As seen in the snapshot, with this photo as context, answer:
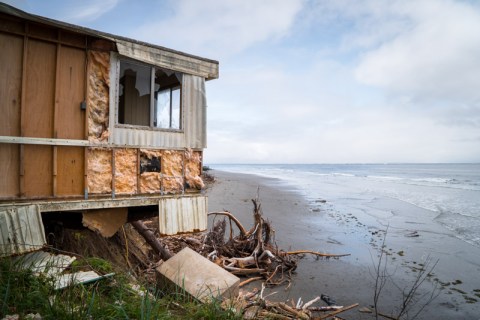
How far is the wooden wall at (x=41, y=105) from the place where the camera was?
201 inches

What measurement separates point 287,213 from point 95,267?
1257 cm

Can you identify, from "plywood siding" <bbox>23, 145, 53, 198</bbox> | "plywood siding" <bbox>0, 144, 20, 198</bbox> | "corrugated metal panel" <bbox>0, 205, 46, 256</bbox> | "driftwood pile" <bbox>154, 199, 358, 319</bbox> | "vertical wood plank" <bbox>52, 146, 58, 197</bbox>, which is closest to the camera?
"corrugated metal panel" <bbox>0, 205, 46, 256</bbox>

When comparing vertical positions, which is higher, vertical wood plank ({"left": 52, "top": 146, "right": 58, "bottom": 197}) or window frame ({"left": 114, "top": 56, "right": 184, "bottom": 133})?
window frame ({"left": 114, "top": 56, "right": 184, "bottom": 133})

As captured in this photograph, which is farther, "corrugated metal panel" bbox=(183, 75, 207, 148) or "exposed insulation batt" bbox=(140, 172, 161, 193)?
"corrugated metal panel" bbox=(183, 75, 207, 148)

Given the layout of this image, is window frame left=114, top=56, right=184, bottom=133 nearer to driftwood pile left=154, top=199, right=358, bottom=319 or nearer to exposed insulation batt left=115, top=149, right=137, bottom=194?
exposed insulation batt left=115, top=149, right=137, bottom=194

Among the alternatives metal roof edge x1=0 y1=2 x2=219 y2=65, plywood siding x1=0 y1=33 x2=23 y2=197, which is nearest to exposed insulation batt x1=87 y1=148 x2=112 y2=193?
plywood siding x1=0 y1=33 x2=23 y2=197

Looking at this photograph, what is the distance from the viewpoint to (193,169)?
733 centimetres

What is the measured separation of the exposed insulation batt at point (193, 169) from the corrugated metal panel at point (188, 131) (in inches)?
7.9

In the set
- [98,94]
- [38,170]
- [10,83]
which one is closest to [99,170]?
[38,170]

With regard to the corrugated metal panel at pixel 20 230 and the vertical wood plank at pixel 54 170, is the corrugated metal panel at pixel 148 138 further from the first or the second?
the corrugated metal panel at pixel 20 230

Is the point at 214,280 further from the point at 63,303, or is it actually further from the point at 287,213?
the point at 287,213

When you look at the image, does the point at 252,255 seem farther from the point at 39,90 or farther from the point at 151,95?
the point at 39,90

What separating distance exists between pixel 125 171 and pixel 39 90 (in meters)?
2.17

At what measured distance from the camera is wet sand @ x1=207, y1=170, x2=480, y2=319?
22.1ft
